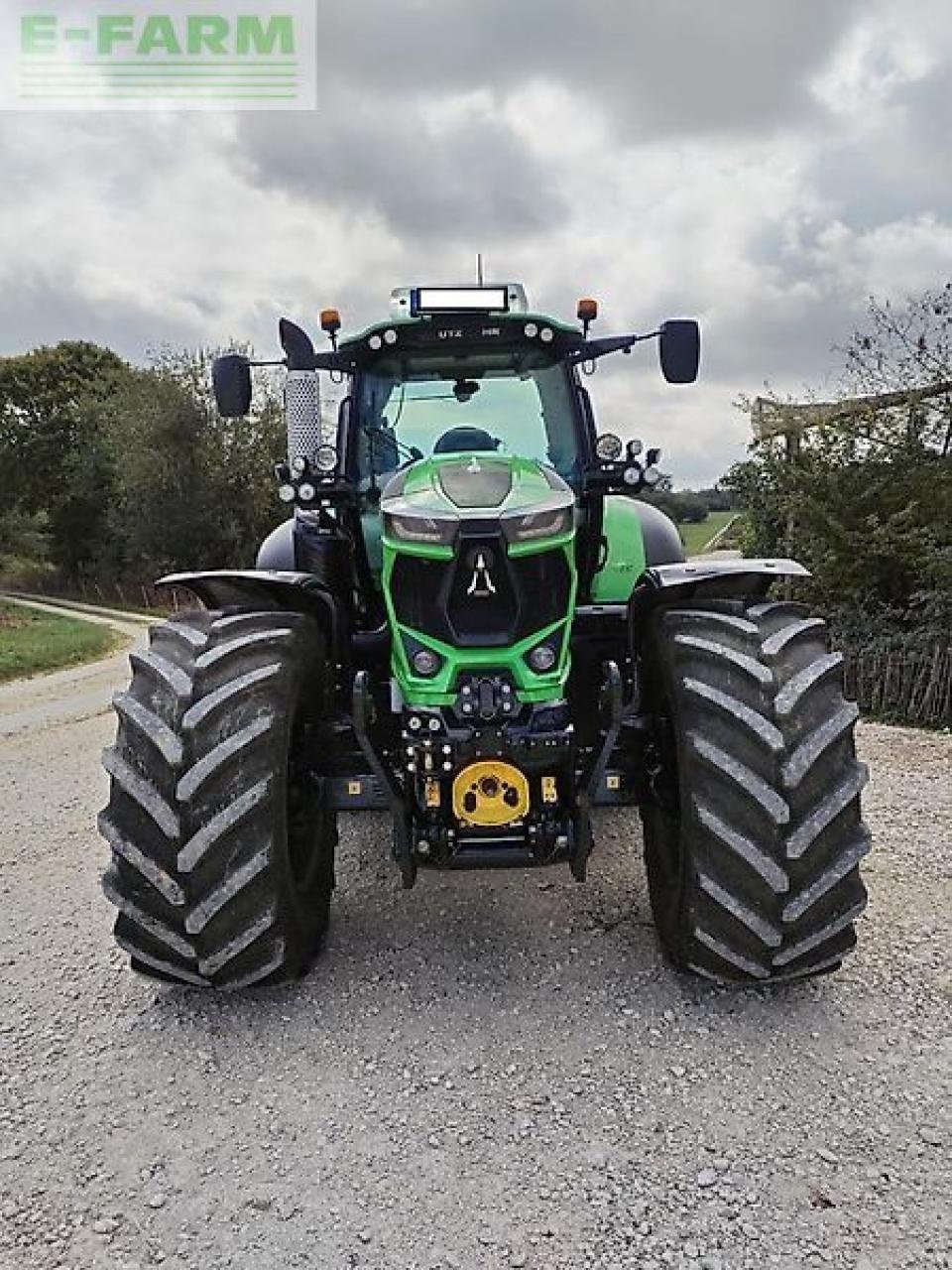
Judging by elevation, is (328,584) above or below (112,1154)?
above

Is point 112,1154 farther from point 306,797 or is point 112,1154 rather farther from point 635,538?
point 635,538

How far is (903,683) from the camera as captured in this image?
9781 millimetres

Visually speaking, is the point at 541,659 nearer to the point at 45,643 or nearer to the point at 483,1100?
the point at 483,1100

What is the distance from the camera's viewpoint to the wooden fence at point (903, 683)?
9.49 metres

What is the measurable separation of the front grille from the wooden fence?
6962mm

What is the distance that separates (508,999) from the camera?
144 inches

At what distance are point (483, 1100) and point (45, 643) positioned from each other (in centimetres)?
1807

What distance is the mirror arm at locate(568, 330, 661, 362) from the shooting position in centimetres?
442

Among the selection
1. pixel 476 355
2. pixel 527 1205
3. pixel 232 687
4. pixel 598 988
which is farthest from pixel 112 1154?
pixel 476 355

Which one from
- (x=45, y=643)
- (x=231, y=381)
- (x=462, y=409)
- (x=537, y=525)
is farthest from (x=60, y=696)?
(x=537, y=525)

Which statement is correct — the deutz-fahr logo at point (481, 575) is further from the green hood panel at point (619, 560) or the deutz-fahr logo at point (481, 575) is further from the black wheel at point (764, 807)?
the green hood panel at point (619, 560)

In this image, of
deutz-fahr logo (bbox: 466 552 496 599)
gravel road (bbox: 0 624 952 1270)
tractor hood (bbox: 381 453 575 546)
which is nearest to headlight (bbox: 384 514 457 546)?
tractor hood (bbox: 381 453 575 546)

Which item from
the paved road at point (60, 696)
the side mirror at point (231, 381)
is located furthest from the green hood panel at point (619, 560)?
the paved road at point (60, 696)

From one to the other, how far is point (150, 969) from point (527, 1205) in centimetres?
153
